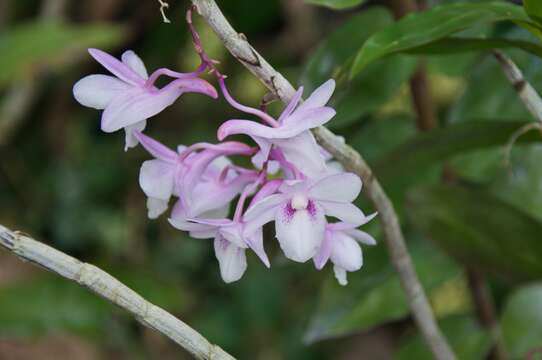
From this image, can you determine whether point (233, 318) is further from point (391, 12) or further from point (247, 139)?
point (391, 12)

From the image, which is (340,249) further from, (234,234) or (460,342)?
(460,342)

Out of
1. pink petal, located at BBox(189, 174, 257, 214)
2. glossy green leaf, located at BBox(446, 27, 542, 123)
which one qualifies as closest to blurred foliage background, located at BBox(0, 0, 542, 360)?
glossy green leaf, located at BBox(446, 27, 542, 123)

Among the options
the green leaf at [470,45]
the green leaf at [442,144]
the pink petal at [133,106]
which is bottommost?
the green leaf at [442,144]

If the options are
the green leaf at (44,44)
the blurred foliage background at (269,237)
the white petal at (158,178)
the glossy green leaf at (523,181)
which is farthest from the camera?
the green leaf at (44,44)

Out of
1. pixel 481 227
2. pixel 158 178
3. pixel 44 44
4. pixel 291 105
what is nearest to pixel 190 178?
pixel 158 178

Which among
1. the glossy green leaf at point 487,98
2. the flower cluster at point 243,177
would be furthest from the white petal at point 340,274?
the glossy green leaf at point 487,98

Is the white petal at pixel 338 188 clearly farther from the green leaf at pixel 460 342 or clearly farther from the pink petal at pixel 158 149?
the green leaf at pixel 460 342

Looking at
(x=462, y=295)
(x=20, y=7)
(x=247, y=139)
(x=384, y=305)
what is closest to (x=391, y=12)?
(x=384, y=305)
